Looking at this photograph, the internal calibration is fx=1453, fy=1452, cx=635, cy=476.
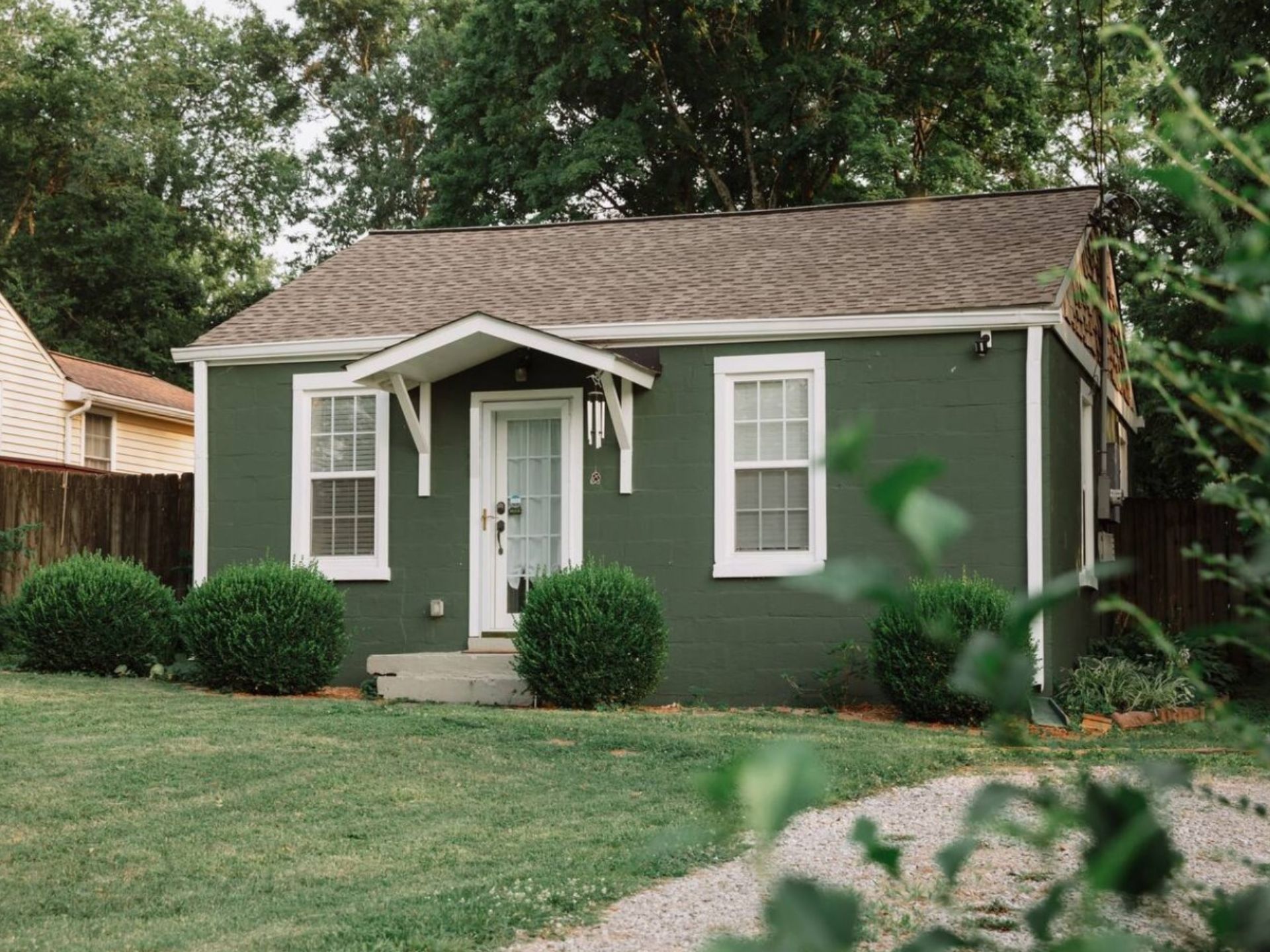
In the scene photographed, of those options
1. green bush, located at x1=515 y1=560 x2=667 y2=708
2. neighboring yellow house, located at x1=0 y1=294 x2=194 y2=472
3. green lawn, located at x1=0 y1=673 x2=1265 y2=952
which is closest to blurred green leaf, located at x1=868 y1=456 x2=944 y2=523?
green lawn, located at x1=0 y1=673 x2=1265 y2=952

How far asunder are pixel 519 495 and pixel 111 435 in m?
14.2

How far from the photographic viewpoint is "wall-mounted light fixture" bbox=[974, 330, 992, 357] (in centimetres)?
1080

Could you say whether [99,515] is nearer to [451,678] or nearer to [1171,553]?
[451,678]

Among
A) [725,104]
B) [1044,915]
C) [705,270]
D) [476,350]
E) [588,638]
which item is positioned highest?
[725,104]

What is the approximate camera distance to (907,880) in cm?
503

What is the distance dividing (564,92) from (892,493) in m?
22.9

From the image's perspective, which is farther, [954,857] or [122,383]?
[122,383]

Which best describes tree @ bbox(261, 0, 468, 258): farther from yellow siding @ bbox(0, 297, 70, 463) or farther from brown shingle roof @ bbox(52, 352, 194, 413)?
yellow siding @ bbox(0, 297, 70, 463)

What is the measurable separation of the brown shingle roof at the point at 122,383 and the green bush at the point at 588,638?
1496 cm

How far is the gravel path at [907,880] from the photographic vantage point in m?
4.37

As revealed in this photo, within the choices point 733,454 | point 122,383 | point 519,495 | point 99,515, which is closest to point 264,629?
point 519,495

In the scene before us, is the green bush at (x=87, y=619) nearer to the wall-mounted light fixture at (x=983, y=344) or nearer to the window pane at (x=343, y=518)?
the window pane at (x=343, y=518)

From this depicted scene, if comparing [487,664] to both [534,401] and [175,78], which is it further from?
[175,78]

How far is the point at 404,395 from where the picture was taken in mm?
11555
